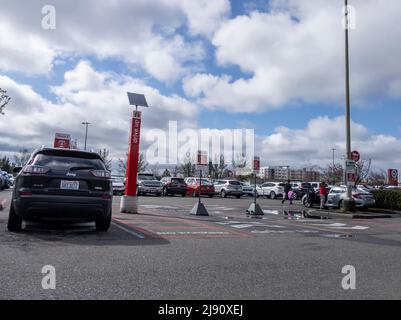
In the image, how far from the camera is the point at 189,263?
6.84 m

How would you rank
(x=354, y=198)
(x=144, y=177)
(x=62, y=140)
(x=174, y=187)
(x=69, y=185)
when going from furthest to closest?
(x=144, y=177)
(x=174, y=187)
(x=354, y=198)
(x=62, y=140)
(x=69, y=185)

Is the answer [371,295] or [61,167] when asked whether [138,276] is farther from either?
[61,167]

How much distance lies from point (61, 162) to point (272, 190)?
33.4 metres

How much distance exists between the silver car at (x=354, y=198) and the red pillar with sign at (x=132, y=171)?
10.6 m

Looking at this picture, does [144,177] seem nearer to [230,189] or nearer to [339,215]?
[230,189]

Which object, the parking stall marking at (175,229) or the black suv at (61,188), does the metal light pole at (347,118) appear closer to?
the parking stall marking at (175,229)

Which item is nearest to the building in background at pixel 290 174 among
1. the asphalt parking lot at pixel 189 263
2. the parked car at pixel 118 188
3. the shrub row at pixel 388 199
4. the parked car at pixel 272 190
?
the parked car at pixel 272 190

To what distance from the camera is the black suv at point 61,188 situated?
863cm

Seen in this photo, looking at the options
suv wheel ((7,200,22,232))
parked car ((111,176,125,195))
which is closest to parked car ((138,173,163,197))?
parked car ((111,176,125,195))

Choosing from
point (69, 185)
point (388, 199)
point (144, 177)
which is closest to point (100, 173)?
point (69, 185)

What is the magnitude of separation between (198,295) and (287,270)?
2021 millimetres

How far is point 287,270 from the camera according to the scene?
21.5 feet

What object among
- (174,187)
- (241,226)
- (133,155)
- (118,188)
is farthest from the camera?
(174,187)
